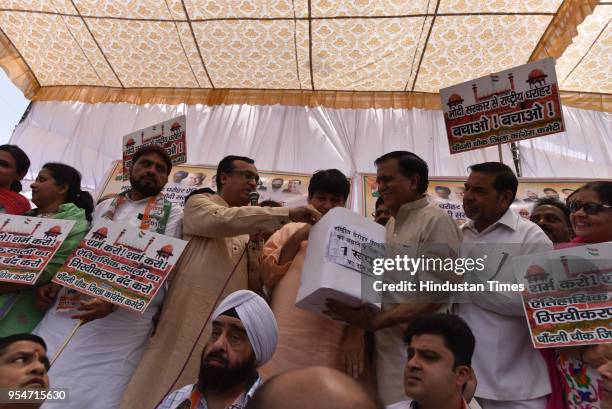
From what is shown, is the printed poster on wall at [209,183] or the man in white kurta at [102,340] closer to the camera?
the man in white kurta at [102,340]

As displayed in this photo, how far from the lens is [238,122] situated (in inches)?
244

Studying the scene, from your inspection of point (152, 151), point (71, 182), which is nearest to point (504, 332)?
point (152, 151)

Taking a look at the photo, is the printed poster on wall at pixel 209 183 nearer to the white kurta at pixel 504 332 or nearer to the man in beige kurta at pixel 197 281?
the man in beige kurta at pixel 197 281

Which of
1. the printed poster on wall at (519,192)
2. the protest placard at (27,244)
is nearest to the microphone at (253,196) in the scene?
the protest placard at (27,244)

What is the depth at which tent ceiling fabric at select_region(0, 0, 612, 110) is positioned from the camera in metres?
5.30

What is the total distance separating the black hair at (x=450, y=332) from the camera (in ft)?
5.25

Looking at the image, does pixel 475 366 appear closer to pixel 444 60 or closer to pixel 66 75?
pixel 444 60

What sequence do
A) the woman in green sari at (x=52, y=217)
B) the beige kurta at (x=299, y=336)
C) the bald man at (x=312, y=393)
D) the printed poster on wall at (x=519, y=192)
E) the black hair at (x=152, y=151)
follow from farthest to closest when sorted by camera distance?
the printed poster on wall at (x=519, y=192), the black hair at (x=152, y=151), the woman in green sari at (x=52, y=217), the beige kurta at (x=299, y=336), the bald man at (x=312, y=393)

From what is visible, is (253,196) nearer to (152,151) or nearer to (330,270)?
(152,151)

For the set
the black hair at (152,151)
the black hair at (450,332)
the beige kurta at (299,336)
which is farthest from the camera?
the black hair at (152,151)

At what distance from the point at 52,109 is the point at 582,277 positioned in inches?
271

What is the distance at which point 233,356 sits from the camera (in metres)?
1.56

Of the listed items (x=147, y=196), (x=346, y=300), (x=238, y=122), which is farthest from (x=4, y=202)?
(x=238, y=122)

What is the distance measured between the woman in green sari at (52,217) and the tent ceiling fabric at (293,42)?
3667 mm
